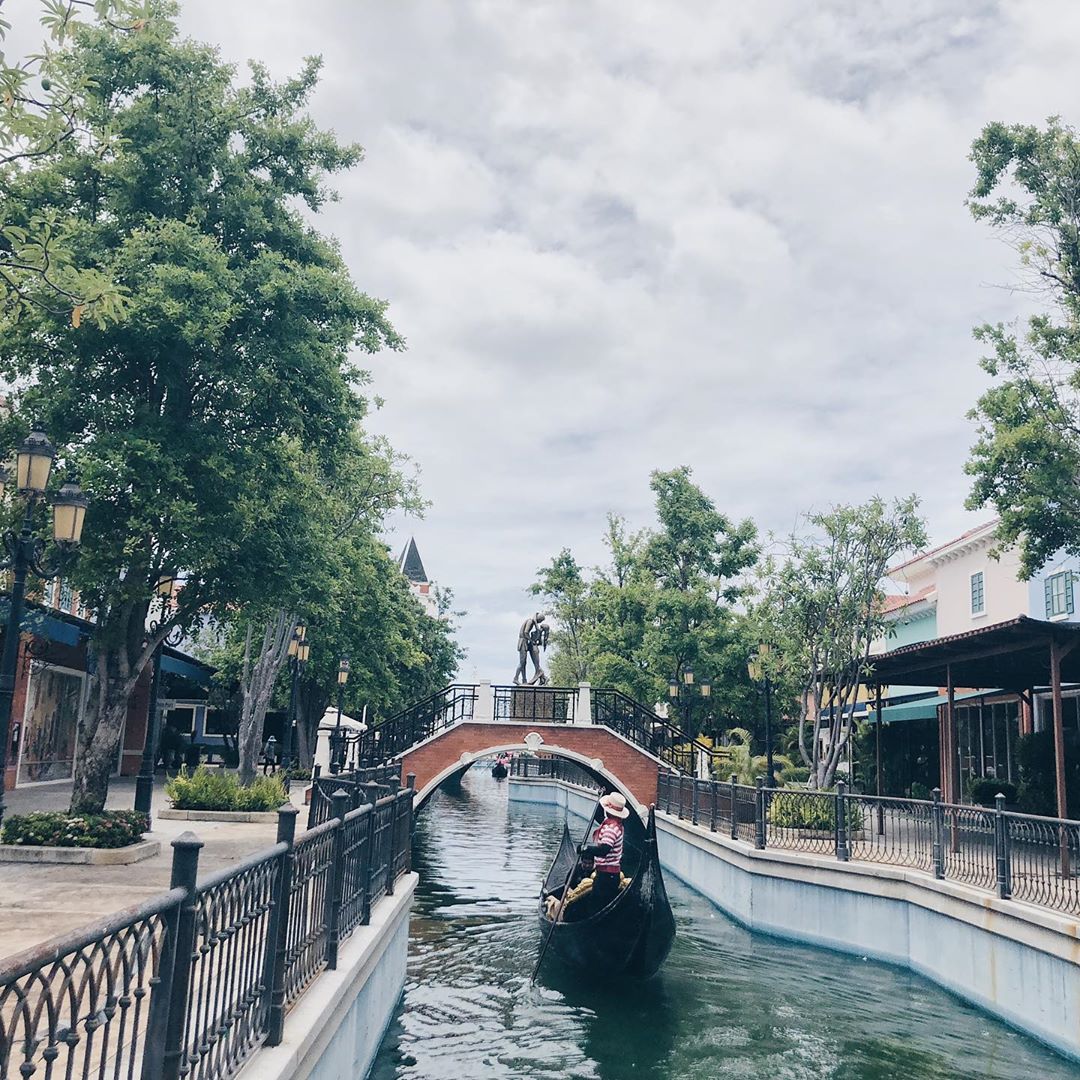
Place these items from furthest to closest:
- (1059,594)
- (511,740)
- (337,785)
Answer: (511,740), (1059,594), (337,785)

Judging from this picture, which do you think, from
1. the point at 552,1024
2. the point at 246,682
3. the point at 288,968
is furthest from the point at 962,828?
the point at 246,682

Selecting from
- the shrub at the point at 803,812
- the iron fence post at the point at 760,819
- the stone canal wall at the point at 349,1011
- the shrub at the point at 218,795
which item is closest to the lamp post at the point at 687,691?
the shrub at the point at 803,812

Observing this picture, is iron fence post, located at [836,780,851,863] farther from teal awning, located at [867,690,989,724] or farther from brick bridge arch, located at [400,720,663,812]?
teal awning, located at [867,690,989,724]

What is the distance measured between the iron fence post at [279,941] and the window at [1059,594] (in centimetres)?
2337

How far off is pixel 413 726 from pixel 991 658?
51.5 ft

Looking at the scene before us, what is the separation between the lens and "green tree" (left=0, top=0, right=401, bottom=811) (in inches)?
512

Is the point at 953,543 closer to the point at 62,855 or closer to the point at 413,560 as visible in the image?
the point at 62,855

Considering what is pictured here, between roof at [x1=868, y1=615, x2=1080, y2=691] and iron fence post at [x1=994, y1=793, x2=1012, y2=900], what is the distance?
3.45 m

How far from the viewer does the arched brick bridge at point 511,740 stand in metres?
26.4

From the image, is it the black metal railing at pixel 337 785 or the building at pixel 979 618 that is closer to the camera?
the black metal railing at pixel 337 785

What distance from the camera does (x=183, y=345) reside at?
13.6m

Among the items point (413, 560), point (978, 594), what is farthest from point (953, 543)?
point (413, 560)

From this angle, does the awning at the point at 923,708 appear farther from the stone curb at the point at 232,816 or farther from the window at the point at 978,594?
the stone curb at the point at 232,816

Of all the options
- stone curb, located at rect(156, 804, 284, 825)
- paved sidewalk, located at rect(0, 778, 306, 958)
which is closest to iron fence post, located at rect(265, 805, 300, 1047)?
paved sidewalk, located at rect(0, 778, 306, 958)
